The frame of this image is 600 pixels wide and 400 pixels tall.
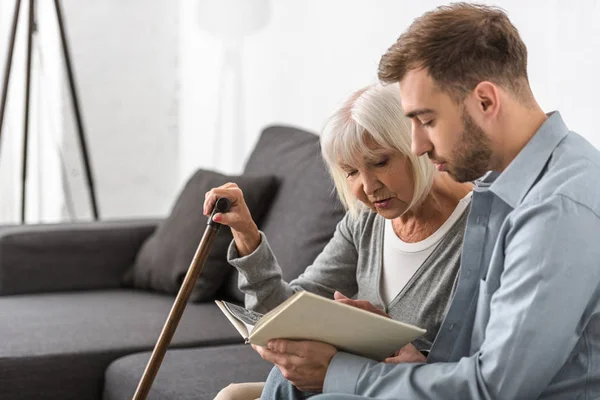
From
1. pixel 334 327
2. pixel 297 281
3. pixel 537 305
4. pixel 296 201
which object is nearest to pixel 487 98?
pixel 537 305

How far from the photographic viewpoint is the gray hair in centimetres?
185

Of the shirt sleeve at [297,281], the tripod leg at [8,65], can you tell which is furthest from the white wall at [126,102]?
the shirt sleeve at [297,281]

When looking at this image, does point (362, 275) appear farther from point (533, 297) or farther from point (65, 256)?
point (65, 256)

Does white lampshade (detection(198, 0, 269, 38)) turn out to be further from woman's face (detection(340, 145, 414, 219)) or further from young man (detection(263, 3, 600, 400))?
young man (detection(263, 3, 600, 400))

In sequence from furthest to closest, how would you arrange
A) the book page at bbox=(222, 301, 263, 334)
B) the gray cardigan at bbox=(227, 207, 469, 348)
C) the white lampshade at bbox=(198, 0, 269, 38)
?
the white lampshade at bbox=(198, 0, 269, 38) < the gray cardigan at bbox=(227, 207, 469, 348) < the book page at bbox=(222, 301, 263, 334)

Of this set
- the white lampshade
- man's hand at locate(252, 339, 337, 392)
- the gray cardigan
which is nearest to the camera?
man's hand at locate(252, 339, 337, 392)

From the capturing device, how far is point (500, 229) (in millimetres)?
1468

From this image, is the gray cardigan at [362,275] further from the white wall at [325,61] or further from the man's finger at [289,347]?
the white wall at [325,61]

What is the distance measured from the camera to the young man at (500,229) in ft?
Result: 4.35

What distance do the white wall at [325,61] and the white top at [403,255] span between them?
0.50 meters

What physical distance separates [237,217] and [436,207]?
1.28 ft

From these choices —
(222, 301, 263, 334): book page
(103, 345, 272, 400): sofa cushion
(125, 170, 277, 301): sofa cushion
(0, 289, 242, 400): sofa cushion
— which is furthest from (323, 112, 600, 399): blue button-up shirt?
(125, 170, 277, 301): sofa cushion

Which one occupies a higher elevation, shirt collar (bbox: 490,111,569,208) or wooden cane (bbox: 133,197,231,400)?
shirt collar (bbox: 490,111,569,208)

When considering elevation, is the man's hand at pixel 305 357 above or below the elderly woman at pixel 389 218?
below
